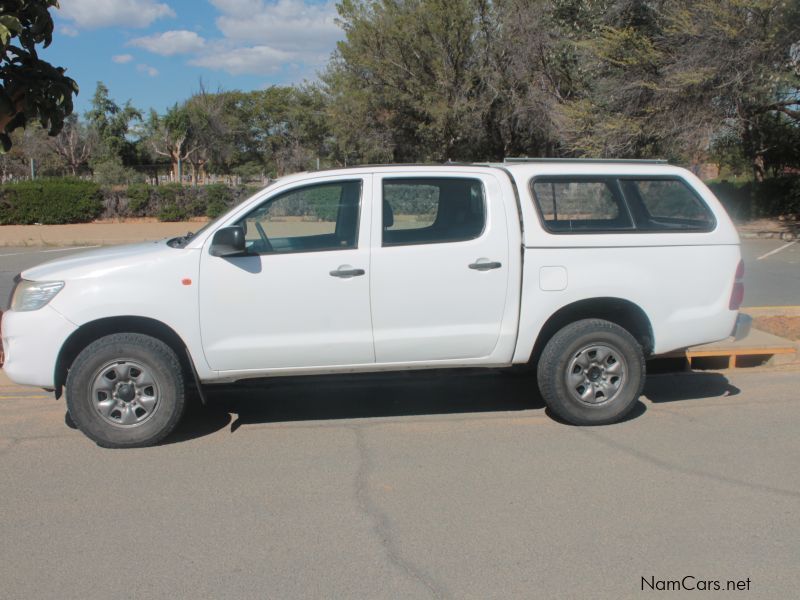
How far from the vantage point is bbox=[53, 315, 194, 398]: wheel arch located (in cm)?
533

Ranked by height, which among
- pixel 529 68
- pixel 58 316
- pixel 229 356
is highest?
pixel 529 68

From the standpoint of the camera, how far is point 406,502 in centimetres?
450

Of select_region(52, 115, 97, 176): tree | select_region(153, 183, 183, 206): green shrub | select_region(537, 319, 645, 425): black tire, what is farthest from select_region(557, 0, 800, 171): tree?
select_region(52, 115, 97, 176): tree

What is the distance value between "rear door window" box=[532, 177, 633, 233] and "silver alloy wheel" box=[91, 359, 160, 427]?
3227mm

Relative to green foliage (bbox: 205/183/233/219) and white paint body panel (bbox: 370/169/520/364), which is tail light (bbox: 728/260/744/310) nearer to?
white paint body panel (bbox: 370/169/520/364)

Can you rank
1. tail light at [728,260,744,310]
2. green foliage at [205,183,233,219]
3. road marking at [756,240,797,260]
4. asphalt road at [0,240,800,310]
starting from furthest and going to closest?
green foliage at [205,183,233,219] → road marking at [756,240,797,260] → asphalt road at [0,240,800,310] → tail light at [728,260,744,310]

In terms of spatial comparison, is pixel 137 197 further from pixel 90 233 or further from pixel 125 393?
pixel 125 393

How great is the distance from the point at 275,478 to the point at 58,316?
190cm

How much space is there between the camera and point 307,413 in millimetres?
6320

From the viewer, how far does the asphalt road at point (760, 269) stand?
39.2ft

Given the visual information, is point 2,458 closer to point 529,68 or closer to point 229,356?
point 229,356

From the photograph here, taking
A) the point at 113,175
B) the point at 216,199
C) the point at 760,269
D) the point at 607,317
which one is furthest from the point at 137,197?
the point at 607,317

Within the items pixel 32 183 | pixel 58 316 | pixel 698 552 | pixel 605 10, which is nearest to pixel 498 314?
pixel 698 552

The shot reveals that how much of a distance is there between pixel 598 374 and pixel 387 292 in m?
1.79
